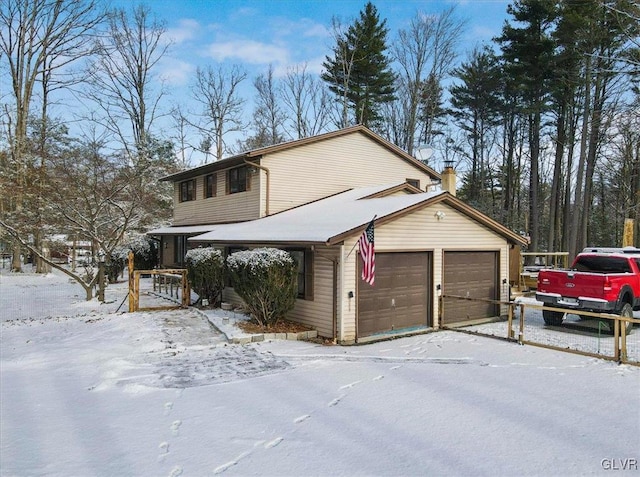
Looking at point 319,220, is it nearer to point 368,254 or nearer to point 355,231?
point 355,231

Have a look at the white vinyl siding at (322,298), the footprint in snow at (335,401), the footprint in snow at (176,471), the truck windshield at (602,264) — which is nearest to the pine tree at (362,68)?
the truck windshield at (602,264)

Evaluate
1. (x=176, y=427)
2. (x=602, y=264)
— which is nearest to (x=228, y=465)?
(x=176, y=427)

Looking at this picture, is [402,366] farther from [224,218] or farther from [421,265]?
[224,218]

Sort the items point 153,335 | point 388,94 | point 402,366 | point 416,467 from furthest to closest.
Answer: point 388,94
point 153,335
point 402,366
point 416,467

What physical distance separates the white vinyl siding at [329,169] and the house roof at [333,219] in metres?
0.65

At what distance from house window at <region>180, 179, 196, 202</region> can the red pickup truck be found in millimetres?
14430

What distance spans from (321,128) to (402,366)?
2865 centimetres

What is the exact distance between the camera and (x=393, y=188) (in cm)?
1429

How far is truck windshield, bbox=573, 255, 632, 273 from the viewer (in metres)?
11.0

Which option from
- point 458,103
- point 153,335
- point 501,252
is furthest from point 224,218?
point 458,103

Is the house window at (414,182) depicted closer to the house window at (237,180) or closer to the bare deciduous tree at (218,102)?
the house window at (237,180)

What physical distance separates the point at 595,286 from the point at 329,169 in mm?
9280

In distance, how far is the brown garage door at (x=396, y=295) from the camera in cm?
989

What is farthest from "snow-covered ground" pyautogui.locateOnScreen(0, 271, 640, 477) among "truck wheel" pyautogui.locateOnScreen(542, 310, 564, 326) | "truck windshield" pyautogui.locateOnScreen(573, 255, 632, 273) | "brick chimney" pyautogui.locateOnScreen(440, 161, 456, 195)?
"brick chimney" pyautogui.locateOnScreen(440, 161, 456, 195)
